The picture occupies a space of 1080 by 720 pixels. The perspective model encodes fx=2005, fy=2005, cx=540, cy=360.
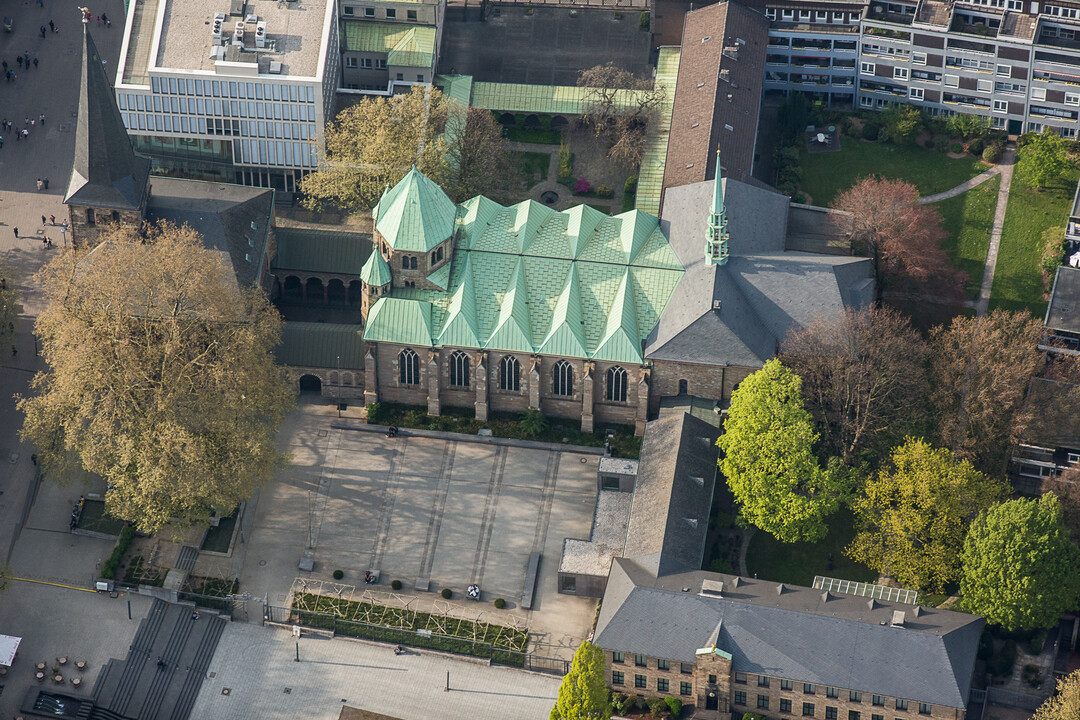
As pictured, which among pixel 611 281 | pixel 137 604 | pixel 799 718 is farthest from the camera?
pixel 611 281

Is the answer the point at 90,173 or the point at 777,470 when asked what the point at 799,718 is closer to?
the point at 777,470

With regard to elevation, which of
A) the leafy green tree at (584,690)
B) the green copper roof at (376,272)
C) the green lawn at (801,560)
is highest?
the green copper roof at (376,272)

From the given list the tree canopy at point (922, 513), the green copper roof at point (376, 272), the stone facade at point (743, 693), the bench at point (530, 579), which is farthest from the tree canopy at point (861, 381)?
the green copper roof at point (376, 272)

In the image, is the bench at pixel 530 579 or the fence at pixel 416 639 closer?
the fence at pixel 416 639

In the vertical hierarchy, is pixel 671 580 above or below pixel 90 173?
below

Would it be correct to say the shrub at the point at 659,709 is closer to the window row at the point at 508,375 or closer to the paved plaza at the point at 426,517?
the paved plaza at the point at 426,517

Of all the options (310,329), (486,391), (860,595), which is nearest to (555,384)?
(486,391)

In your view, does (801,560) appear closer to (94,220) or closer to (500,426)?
(500,426)
